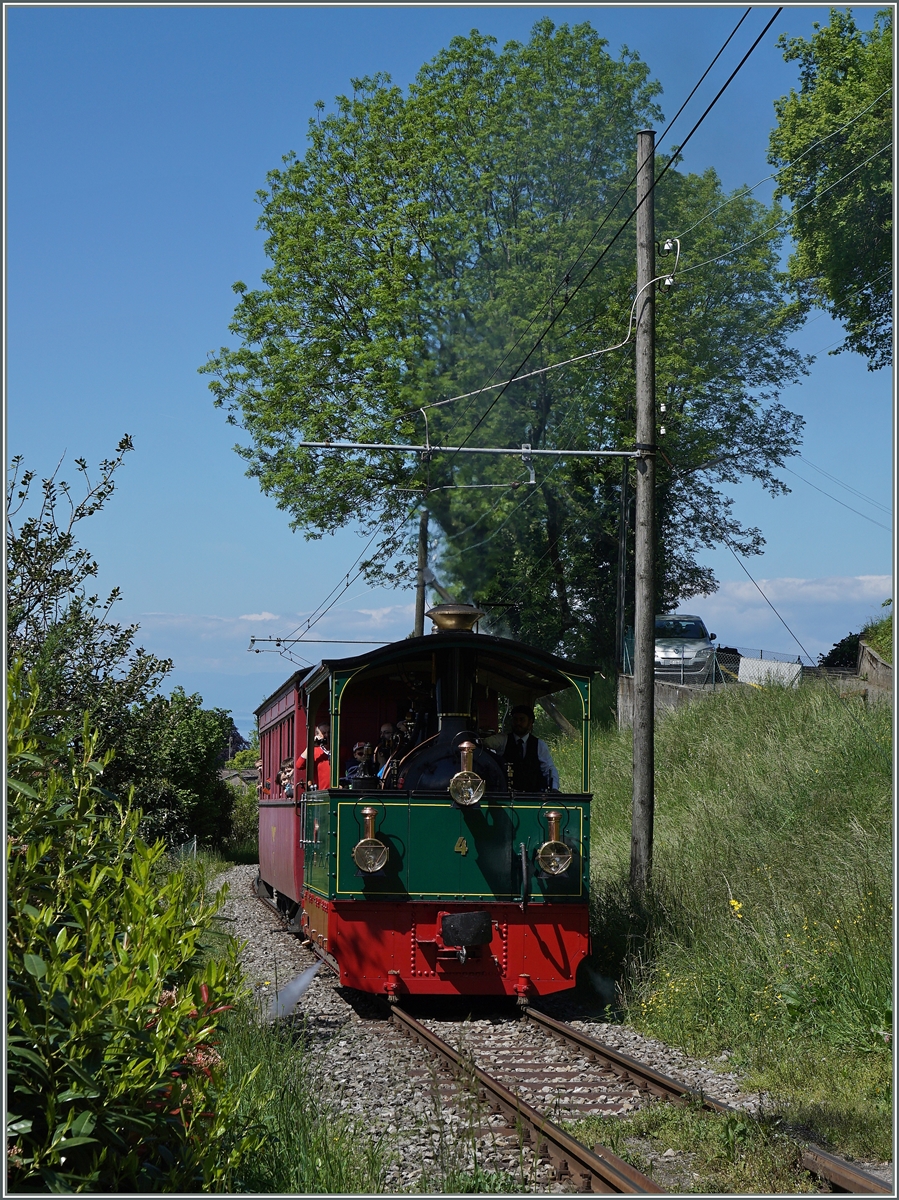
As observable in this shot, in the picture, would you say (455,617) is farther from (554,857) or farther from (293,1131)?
(293,1131)

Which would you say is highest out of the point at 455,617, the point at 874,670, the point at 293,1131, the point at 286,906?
the point at 455,617

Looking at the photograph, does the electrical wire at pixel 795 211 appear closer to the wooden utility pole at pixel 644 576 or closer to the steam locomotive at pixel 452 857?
the wooden utility pole at pixel 644 576

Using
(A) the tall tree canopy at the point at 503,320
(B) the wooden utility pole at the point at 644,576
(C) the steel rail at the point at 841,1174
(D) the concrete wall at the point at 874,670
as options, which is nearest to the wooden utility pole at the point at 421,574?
(A) the tall tree canopy at the point at 503,320

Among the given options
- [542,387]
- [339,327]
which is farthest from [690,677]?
[339,327]

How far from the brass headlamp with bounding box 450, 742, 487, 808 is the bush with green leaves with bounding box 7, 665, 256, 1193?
5920mm

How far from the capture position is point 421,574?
29.7 metres

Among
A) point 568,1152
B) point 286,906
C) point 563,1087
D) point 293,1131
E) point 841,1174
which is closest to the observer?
point 841,1174

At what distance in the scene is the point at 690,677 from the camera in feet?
90.8

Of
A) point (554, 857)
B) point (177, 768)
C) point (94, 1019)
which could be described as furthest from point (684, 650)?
point (94, 1019)

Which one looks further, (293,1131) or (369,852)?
(369,852)

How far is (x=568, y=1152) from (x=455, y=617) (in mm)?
5830

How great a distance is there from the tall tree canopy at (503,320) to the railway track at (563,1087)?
681 inches

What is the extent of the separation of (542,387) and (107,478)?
776 inches

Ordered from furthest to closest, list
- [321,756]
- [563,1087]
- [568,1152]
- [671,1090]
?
[321,756]
[563,1087]
[671,1090]
[568,1152]
